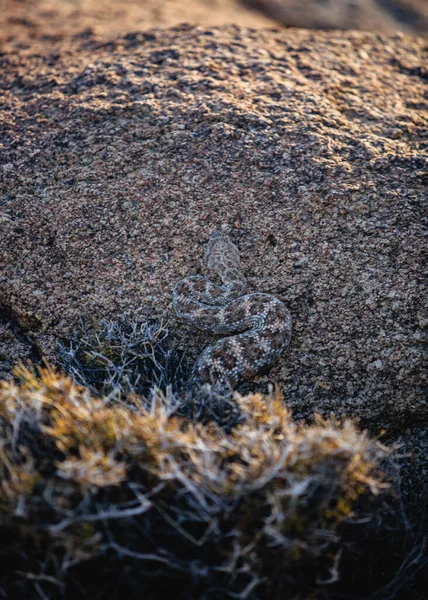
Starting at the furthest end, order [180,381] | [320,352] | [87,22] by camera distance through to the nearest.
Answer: [87,22], [320,352], [180,381]

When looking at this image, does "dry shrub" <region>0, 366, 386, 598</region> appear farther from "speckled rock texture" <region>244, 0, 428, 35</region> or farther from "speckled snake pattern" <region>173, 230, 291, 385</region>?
"speckled rock texture" <region>244, 0, 428, 35</region>

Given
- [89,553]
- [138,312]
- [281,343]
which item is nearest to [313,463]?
[89,553]

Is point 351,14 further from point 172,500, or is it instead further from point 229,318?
point 172,500

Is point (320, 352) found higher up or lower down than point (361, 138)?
lower down

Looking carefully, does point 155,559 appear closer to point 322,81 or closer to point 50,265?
point 50,265

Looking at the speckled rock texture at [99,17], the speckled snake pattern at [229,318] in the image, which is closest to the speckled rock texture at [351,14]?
the speckled rock texture at [99,17]

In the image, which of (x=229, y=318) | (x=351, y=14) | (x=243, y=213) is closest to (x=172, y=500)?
(x=229, y=318)

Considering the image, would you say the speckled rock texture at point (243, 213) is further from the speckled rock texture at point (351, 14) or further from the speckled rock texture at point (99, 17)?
the speckled rock texture at point (351, 14)
